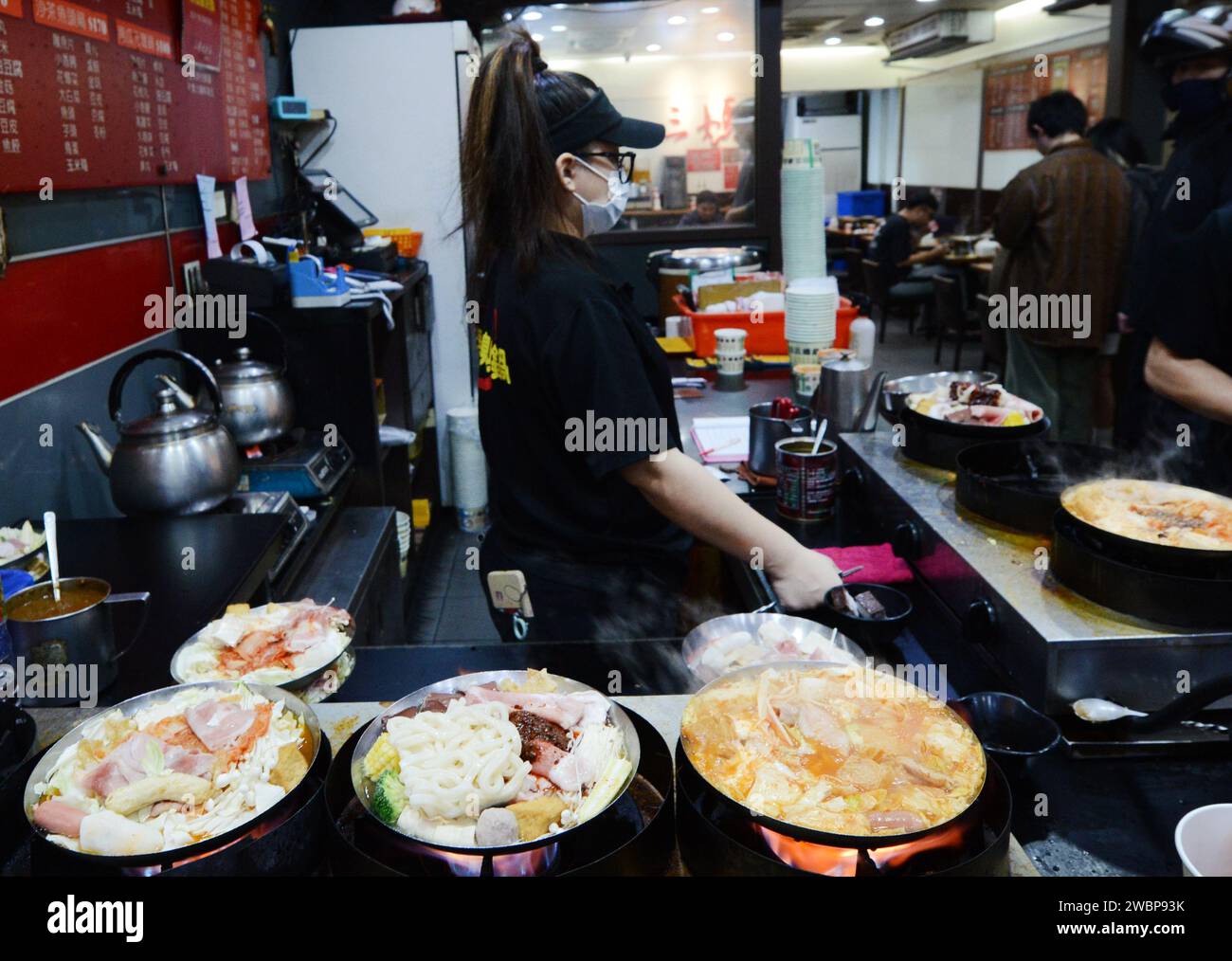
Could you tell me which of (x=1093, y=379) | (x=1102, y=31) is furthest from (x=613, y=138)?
(x=1102, y=31)

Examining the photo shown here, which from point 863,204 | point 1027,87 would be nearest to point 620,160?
point 1027,87

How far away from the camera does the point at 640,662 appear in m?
1.63

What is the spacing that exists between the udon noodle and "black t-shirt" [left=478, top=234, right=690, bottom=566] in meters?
0.82

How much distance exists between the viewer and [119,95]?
2.86 m

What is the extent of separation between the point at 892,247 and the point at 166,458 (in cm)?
845

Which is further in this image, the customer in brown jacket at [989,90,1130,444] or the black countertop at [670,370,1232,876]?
the customer in brown jacket at [989,90,1130,444]

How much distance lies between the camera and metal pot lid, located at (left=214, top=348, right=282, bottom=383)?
9.98ft

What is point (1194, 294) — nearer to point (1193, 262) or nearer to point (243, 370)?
point (1193, 262)

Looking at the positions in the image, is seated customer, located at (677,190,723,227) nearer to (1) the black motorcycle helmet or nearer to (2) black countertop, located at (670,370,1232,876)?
(1) the black motorcycle helmet

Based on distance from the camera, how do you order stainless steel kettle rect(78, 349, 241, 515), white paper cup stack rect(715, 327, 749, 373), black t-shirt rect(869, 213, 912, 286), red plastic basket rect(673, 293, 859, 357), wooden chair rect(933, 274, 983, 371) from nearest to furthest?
stainless steel kettle rect(78, 349, 241, 515), white paper cup stack rect(715, 327, 749, 373), red plastic basket rect(673, 293, 859, 357), wooden chair rect(933, 274, 983, 371), black t-shirt rect(869, 213, 912, 286)

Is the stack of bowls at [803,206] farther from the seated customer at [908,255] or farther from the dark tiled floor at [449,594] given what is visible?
the seated customer at [908,255]

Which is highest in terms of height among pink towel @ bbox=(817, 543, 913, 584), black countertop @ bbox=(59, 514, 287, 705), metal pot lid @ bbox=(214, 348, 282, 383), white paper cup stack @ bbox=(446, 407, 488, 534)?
metal pot lid @ bbox=(214, 348, 282, 383)

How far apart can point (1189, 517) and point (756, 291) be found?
273 cm

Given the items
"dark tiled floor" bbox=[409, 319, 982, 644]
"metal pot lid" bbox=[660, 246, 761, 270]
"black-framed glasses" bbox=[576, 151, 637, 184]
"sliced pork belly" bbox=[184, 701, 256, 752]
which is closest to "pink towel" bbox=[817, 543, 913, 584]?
"black-framed glasses" bbox=[576, 151, 637, 184]
